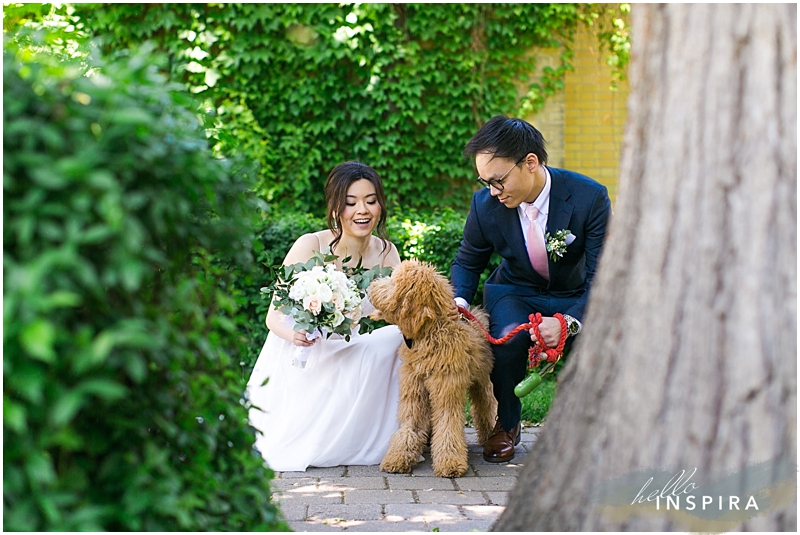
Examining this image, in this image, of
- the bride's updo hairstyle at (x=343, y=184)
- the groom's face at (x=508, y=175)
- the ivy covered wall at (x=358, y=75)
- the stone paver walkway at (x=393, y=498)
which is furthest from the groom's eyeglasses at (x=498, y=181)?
the ivy covered wall at (x=358, y=75)

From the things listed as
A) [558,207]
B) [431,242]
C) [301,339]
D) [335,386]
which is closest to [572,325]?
[558,207]

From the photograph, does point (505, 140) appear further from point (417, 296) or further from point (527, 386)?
point (527, 386)

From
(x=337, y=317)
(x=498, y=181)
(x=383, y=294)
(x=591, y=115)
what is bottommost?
(x=337, y=317)

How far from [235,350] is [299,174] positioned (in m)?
6.26

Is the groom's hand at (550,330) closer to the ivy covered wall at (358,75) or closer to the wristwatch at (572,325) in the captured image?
the wristwatch at (572,325)

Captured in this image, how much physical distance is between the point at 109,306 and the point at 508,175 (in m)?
3.07

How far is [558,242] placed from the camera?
15.3ft

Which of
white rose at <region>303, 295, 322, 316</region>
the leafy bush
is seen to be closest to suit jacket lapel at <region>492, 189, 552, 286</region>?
white rose at <region>303, 295, 322, 316</region>

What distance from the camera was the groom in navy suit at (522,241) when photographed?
4551 millimetres

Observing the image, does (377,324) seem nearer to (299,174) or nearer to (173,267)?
(173,267)

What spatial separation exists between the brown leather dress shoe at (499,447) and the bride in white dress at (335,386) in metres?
0.60

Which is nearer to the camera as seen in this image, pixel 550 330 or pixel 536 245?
pixel 550 330

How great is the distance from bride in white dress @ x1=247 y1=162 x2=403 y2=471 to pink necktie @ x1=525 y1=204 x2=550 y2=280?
1006 millimetres

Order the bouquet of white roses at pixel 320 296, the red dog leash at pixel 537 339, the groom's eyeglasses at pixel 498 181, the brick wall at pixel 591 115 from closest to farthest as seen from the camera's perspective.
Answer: the bouquet of white roses at pixel 320 296 < the red dog leash at pixel 537 339 < the groom's eyeglasses at pixel 498 181 < the brick wall at pixel 591 115
